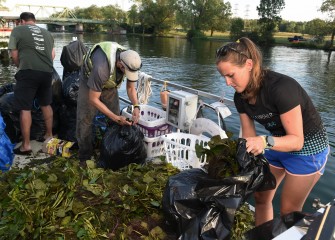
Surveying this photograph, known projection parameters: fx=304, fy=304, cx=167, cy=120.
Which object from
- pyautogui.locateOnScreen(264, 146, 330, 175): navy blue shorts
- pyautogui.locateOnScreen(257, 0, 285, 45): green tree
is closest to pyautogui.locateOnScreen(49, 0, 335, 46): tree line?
pyautogui.locateOnScreen(257, 0, 285, 45): green tree

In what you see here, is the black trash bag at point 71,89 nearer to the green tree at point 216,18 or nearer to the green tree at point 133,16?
the green tree at point 216,18

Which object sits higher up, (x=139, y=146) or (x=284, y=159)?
(x=284, y=159)

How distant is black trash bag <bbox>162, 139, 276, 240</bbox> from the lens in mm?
1868

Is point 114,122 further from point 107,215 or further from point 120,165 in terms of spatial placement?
point 107,215

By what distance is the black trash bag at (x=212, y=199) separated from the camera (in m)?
1.87

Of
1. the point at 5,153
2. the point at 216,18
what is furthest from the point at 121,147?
the point at 216,18

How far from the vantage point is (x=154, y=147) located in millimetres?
3785

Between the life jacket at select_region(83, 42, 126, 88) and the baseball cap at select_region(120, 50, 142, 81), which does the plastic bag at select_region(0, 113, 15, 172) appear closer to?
the life jacket at select_region(83, 42, 126, 88)

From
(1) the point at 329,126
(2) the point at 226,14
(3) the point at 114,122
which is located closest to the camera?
(3) the point at 114,122

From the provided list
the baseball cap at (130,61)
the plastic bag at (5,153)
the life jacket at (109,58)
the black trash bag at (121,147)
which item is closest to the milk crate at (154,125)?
the black trash bag at (121,147)

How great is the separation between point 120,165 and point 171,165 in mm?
594

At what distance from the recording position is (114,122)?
355 cm

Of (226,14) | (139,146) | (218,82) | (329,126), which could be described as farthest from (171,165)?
(226,14)

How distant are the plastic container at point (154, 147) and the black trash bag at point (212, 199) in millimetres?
1644
